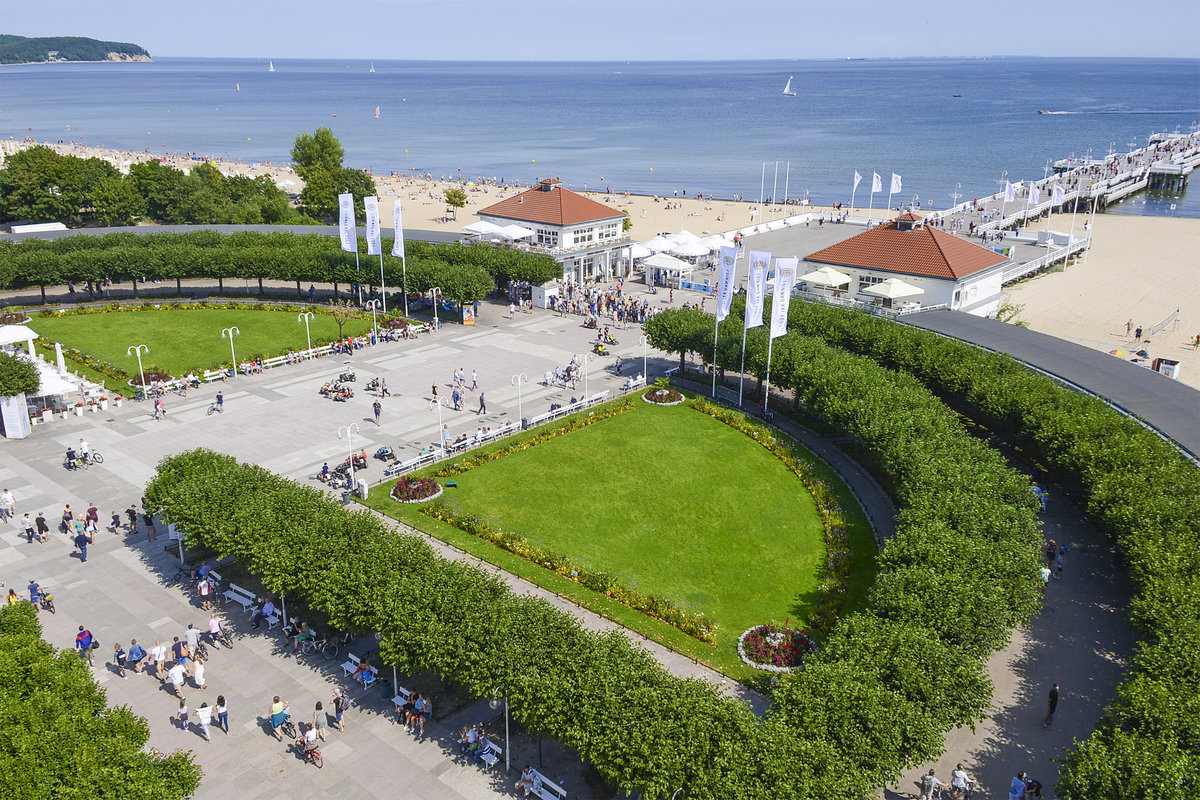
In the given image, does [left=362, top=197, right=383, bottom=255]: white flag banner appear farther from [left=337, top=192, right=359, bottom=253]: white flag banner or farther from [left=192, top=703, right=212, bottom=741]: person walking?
[left=192, top=703, right=212, bottom=741]: person walking

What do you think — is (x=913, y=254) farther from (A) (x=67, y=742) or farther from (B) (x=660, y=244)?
(A) (x=67, y=742)

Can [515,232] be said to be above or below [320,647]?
above

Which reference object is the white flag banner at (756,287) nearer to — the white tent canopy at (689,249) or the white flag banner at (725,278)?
the white flag banner at (725,278)

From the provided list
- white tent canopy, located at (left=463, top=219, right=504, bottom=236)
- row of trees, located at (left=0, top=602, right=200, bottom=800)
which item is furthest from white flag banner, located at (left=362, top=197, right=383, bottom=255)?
row of trees, located at (left=0, top=602, right=200, bottom=800)

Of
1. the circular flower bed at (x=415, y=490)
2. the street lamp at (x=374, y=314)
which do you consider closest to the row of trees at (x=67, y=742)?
the circular flower bed at (x=415, y=490)

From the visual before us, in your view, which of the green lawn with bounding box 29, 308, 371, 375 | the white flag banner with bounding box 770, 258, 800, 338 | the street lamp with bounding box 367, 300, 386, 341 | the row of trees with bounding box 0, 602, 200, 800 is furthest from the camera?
the street lamp with bounding box 367, 300, 386, 341

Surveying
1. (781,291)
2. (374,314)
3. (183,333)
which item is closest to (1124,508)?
(781,291)

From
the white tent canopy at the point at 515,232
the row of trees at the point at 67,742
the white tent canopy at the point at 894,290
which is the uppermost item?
the white tent canopy at the point at 515,232
